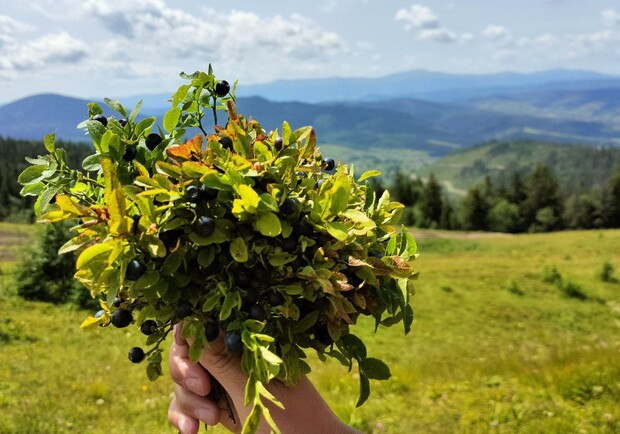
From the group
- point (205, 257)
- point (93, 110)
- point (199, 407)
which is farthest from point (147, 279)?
point (199, 407)

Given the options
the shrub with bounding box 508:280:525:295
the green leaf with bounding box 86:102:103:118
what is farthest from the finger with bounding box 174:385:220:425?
the shrub with bounding box 508:280:525:295

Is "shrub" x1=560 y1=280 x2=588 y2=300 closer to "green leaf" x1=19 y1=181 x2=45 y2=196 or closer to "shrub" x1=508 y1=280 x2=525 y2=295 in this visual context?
"shrub" x1=508 y1=280 x2=525 y2=295

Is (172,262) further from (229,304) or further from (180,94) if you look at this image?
(180,94)

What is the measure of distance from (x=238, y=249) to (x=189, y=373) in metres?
1.17

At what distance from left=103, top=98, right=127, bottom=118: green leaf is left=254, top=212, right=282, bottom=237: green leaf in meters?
1.08

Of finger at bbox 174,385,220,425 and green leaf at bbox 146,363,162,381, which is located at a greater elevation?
green leaf at bbox 146,363,162,381

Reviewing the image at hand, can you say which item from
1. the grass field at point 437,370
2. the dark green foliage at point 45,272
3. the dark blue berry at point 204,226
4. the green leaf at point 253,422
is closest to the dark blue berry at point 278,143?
the dark blue berry at point 204,226

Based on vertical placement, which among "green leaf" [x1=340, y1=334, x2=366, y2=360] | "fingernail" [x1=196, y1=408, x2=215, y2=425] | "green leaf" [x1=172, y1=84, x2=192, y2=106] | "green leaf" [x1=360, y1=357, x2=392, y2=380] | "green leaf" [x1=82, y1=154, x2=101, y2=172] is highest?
"green leaf" [x1=172, y1=84, x2=192, y2=106]

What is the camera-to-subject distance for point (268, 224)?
223 cm

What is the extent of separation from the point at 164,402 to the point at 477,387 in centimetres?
527

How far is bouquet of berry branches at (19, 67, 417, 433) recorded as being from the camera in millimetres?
2182

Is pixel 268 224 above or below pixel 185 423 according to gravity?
above

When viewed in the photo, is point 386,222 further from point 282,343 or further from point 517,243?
point 517,243

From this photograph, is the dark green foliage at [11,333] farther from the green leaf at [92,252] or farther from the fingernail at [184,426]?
the green leaf at [92,252]
